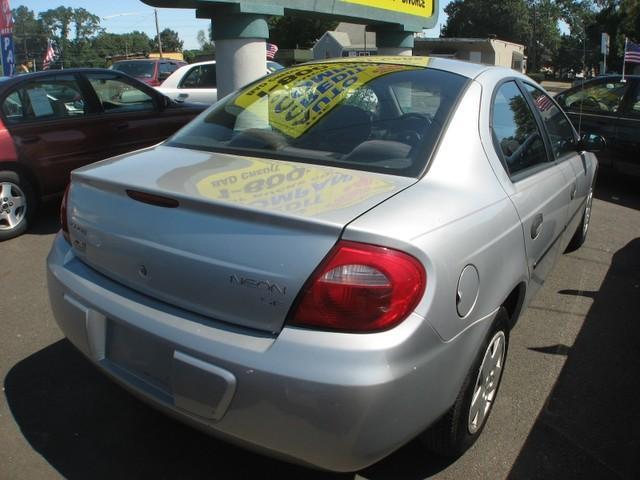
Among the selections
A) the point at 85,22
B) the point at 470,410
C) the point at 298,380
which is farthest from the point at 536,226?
the point at 85,22

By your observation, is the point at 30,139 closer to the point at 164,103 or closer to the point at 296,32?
the point at 164,103

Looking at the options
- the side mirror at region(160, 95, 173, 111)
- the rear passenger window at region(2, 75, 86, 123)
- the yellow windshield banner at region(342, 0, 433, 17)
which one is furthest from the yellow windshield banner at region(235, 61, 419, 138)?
the yellow windshield banner at region(342, 0, 433, 17)

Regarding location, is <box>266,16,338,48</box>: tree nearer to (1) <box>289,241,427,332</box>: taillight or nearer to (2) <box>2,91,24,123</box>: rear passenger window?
(2) <box>2,91,24,123</box>: rear passenger window

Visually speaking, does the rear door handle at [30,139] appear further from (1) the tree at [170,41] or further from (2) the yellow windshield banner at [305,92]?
(1) the tree at [170,41]

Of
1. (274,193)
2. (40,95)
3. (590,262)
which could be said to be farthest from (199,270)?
(40,95)

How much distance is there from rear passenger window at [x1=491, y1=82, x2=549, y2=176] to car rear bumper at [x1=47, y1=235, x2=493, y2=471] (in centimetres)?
103

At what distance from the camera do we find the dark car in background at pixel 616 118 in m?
7.52

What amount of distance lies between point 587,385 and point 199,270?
88.5 inches

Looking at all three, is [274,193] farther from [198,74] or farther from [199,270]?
[198,74]

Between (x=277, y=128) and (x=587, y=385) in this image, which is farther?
(x=587, y=385)

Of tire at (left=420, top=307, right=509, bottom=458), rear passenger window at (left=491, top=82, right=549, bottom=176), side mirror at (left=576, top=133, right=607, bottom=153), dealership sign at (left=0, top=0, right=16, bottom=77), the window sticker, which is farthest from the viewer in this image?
dealership sign at (left=0, top=0, right=16, bottom=77)

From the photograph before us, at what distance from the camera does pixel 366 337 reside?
5.88 ft

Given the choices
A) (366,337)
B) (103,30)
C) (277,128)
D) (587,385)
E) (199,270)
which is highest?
(103,30)

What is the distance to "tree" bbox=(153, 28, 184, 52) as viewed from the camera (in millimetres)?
110812
